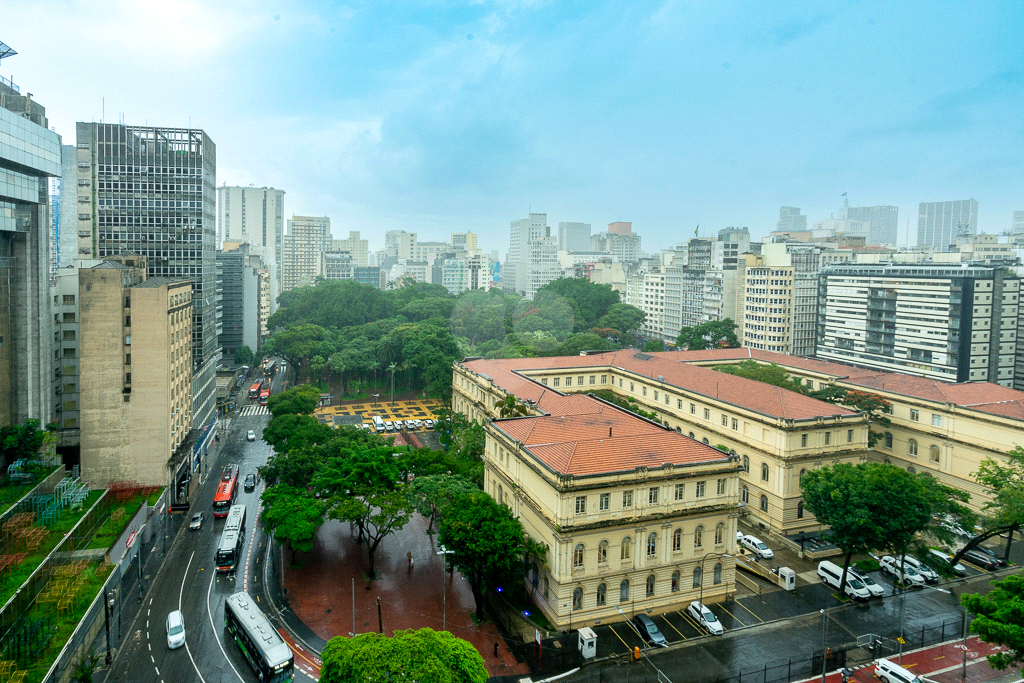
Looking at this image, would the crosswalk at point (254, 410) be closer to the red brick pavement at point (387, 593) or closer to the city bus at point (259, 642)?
the red brick pavement at point (387, 593)

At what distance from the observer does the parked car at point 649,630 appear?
37.1m

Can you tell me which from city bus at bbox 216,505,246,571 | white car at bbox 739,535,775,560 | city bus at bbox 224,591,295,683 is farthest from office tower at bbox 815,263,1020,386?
city bus at bbox 224,591,295,683

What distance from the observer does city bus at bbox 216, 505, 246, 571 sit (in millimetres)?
46125

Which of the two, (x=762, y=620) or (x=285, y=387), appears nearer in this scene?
(x=762, y=620)

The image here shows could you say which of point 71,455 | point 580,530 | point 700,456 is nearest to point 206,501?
point 71,455

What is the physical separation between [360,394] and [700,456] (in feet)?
254

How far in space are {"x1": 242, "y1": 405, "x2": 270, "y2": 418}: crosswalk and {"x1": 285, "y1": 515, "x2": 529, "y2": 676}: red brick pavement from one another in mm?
48747

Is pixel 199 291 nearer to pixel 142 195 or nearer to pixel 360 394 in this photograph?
pixel 142 195

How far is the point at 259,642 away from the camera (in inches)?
1331

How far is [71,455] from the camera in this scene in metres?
58.3

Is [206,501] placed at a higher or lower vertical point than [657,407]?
lower

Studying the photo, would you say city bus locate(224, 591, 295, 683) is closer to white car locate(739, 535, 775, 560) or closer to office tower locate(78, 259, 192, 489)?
office tower locate(78, 259, 192, 489)

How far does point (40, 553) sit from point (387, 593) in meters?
20.8

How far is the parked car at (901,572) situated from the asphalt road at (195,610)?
39.6 m
